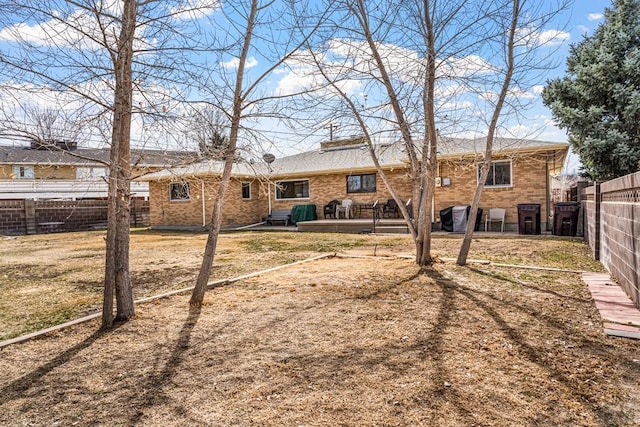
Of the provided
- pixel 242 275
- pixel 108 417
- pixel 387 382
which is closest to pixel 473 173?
pixel 242 275

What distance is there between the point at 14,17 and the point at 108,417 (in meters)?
3.54

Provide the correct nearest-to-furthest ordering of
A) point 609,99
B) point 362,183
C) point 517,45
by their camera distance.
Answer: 1. point 517,45
2. point 609,99
3. point 362,183

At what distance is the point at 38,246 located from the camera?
1241cm

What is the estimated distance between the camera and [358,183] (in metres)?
17.1

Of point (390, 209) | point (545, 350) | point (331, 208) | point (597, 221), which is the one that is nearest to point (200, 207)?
point (331, 208)

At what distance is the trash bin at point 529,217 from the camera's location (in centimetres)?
1206

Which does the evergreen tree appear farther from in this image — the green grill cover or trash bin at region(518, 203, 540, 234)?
the green grill cover

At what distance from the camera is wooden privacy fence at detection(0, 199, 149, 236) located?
16.9 metres

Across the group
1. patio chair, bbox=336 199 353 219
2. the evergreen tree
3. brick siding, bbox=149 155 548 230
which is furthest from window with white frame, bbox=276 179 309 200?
the evergreen tree

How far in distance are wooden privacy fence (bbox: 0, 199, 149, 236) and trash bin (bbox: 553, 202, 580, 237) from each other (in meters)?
16.2

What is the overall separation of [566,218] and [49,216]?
19.9m

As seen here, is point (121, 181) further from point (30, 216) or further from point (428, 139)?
point (30, 216)

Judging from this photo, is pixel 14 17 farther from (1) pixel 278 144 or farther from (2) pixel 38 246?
(2) pixel 38 246

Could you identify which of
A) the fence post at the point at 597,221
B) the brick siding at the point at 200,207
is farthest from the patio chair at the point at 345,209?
the fence post at the point at 597,221
